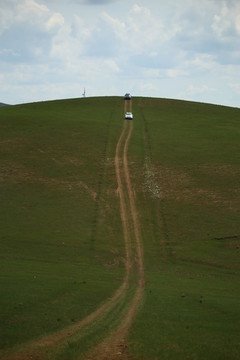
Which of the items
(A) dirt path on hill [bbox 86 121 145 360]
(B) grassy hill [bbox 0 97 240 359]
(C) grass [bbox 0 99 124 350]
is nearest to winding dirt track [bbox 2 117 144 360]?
(A) dirt path on hill [bbox 86 121 145 360]

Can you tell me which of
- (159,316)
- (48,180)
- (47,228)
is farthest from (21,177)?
(159,316)

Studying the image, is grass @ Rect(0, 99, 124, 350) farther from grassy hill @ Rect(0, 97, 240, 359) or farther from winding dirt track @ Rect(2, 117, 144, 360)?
winding dirt track @ Rect(2, 117, 144, 360)

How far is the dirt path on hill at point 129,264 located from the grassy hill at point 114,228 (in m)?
0.42

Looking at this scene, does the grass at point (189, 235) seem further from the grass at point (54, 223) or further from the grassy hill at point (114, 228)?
the grass at point (54, 223)

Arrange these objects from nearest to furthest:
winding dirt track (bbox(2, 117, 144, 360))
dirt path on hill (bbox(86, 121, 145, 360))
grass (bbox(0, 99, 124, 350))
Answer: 1. winding dirt track (bbox(2, 117, 144, 360))
2. dirt path on hill (bbox(86, 121, 145, 360))
3. grass (bbox(0, 99, 124, 350))

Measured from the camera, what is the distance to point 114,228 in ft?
129

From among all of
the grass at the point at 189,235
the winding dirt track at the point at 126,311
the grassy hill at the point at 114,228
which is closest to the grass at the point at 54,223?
the grassy hill at the point at 114,228

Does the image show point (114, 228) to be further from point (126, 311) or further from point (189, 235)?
point (126, 311)

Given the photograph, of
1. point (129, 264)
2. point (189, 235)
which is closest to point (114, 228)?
point (189, 235)

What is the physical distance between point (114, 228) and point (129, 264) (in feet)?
24.0

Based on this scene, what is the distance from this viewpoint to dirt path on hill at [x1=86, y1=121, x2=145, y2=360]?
16.6m

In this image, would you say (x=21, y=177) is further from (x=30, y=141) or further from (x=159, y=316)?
(x=159, y=316)

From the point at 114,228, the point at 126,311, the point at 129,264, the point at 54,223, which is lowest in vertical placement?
the point at 129,264

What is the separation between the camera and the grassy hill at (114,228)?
19.1m
